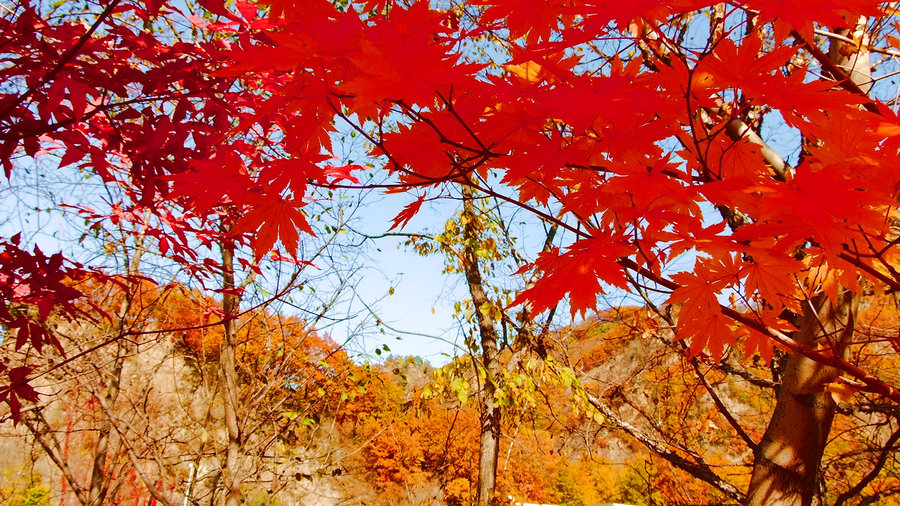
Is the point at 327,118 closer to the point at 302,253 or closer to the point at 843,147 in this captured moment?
the point at 843,147

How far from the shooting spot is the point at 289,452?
3.57 meters

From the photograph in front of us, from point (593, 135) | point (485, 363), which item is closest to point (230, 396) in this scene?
point (485, 363)

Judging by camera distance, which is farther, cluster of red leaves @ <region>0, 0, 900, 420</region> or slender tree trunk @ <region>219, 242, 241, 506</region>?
slender tree trunk @ <region>219, 242, 241, 506</region>

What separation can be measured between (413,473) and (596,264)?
10.1 m

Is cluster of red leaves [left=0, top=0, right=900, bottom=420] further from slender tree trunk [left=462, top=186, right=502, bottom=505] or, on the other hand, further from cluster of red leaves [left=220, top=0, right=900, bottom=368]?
slender tree trunk [left=462, top=186, right=502, bottom=505]

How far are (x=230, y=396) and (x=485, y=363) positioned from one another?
90.1 inches

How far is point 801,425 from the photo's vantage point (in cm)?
147

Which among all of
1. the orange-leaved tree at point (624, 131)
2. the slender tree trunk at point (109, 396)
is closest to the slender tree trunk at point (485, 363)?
the orange-leaved tree at point (624, 131)

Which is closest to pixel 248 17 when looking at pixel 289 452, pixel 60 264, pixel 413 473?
pixel 60 264

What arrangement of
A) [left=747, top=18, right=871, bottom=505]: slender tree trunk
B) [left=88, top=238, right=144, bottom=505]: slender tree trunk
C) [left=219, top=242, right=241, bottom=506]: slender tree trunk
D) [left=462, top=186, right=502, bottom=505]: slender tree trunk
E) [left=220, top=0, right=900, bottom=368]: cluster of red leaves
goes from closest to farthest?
[left=220, top=0, right=900, bottom=368]: cluster of red leaves
[left=747, top=18, right=871, bottom=505]: slender tree trunk
[left=219, top=242, right=241, bottom=506]: slender tree trunk
[left=88, top=238, right=144, bottom=505]: slender tree trunk
[left=462, top=186, right=502, bottom=505]: slender tree trunk

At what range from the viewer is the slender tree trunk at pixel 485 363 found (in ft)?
13.1

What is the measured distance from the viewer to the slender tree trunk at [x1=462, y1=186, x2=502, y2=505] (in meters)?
3.99

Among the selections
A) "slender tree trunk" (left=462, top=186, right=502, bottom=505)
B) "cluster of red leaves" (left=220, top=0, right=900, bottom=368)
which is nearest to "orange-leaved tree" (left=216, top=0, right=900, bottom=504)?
"cluster of red leaves" (left=220, top=0, right=900, bottom=368)

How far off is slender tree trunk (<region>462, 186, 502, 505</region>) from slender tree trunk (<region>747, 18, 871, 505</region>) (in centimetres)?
228
